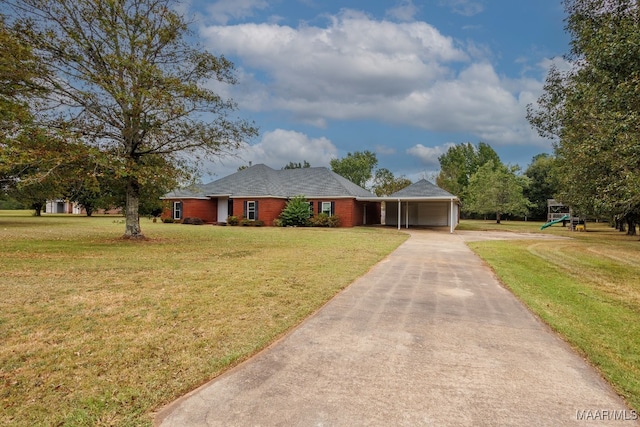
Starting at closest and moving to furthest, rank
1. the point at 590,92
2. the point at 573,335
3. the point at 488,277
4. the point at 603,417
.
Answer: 1. the point at 603,417
2. the point at 573,335
3. the point at 488,277
4. the point at 590,92

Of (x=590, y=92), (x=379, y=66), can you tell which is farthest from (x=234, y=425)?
(x=379, y=66)

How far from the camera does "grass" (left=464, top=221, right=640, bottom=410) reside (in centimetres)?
366

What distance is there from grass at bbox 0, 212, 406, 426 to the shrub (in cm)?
1737

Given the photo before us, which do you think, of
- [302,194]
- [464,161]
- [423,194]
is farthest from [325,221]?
[464,161]

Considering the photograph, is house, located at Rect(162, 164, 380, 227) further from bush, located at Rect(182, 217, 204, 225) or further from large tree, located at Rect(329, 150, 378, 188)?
large tree, located at Rect(329, 150, 378, 188)

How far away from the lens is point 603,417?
2.66m

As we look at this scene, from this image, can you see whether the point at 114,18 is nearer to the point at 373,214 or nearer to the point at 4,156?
the point at 4,156

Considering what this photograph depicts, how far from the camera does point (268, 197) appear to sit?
2822 centimetres

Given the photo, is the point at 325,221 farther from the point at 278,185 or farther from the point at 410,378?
the point at 410,378

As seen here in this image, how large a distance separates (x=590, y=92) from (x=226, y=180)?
1094 inches

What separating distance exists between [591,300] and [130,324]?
7.62 meters

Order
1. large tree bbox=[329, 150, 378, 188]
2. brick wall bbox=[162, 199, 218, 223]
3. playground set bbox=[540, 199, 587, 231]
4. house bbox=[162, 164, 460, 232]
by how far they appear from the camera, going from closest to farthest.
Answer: house bbox=[162, 164, 460, 232]
playground set bbox=[540, 199, 587, 231]
brick wall bbox=[162, 199, 218, 223]
large tree bbox=[329, 150, 378, 188]

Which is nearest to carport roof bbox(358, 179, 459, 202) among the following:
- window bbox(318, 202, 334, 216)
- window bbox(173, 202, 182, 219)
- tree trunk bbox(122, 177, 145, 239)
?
window bbox(318, 202, 334, 216)

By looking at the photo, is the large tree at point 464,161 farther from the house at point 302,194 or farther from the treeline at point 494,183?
the house at point 302,194
